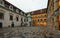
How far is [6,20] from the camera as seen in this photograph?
2188 centimetres

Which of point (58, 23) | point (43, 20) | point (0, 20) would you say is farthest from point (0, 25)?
point (43, 20)

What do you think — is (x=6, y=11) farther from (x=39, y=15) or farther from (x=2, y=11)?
(x=39, y=15)

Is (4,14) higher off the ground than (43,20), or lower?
higher

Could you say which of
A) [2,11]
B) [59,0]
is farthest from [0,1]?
[59,0]

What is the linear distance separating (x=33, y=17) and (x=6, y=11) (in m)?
32.6

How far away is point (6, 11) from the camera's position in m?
22.0

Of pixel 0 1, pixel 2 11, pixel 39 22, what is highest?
pixel 0 1

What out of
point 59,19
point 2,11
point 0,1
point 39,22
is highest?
point 0,1

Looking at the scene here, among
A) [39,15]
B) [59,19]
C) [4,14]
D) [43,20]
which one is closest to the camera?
[59,19]

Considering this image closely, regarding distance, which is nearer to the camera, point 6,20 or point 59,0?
point 59,0

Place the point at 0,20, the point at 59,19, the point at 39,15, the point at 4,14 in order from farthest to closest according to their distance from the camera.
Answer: the point at 39,15 < the point at 4,14 < the point at 0,20 < the point at 59,19

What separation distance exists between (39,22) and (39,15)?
4470mm

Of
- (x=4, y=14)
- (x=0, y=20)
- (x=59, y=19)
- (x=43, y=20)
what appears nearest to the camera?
(x=59, y=19)

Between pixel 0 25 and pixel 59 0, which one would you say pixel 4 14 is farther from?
pixel 59 0
